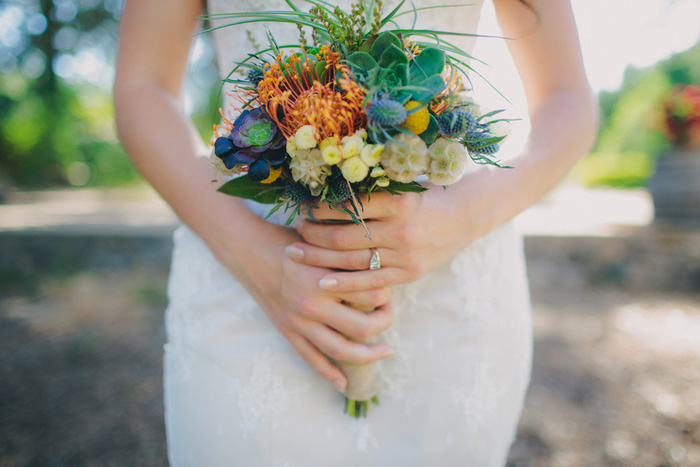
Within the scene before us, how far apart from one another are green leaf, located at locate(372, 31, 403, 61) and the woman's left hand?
0.30m

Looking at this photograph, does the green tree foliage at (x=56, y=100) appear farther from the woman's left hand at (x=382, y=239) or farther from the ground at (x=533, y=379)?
the woman's left hand at (x=382, y=239)

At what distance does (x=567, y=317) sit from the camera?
4.02 meters

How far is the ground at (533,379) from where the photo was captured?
97.5 inches

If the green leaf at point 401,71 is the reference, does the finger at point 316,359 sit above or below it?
below

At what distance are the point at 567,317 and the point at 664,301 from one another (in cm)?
114

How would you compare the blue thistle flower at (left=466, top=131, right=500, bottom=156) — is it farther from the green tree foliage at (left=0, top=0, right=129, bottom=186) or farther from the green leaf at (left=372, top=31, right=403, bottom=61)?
the green tree foliage at (left=0, top=0, right=129, bottom=186)

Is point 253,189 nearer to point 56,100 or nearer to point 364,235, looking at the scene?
point 364,235

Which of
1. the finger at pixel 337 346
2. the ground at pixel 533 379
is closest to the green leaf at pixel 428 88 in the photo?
the finger at pixel 337 346

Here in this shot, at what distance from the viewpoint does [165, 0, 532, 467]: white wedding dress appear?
1.05 meters

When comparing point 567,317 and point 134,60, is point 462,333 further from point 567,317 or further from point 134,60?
point 567,317

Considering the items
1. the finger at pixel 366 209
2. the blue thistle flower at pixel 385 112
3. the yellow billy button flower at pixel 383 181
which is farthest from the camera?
the finger at pixel 366 209

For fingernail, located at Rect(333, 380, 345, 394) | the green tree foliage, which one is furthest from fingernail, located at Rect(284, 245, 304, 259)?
the green tree foliage

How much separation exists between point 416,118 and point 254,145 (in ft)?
1.05

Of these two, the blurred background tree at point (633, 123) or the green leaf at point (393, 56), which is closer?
the green leaf at point (393, 56)
